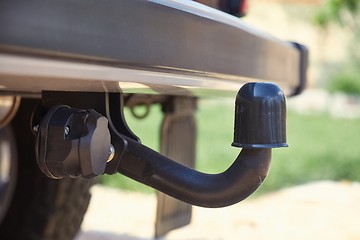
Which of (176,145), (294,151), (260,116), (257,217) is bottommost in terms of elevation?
(257,217)

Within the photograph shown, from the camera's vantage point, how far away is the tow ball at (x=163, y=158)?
1.42 m

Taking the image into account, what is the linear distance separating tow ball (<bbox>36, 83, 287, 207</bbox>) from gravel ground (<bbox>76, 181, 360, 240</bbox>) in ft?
8.27

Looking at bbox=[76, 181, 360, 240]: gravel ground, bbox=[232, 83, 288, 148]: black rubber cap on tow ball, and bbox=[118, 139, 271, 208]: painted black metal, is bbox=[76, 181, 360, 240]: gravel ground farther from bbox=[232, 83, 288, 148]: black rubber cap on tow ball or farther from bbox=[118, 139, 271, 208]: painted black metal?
bbox=[232, 83, 288, 148]: black rubber cap on tow ball

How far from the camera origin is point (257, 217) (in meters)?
5.21

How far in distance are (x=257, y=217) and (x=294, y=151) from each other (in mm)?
3509

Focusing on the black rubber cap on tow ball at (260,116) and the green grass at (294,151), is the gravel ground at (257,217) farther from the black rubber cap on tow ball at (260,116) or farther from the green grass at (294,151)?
the black rubber cap on tow ball at (260,116)

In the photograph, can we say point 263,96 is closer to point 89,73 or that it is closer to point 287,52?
point 89,73

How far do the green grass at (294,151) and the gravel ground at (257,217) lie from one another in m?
0.56

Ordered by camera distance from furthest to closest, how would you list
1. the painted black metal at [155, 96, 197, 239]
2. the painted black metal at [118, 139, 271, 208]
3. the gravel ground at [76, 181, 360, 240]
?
the gravel ground at [76, 181, 360, 240] → the painted black metal at [155, 96, 197, 239] → the painted black metal at [118, 139, 271, 208]

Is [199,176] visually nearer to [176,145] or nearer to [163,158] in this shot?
[163,158]

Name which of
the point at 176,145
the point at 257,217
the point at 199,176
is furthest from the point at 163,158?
the point at 257,217

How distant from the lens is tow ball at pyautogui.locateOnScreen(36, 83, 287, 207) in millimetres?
1422

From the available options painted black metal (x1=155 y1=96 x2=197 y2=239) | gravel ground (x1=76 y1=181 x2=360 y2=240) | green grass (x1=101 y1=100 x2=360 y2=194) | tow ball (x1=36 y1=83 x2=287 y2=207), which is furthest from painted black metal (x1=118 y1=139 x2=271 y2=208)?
green grass (x1=101 y1=100 x2=360 y2=194)

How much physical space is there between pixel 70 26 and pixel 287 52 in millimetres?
1398
